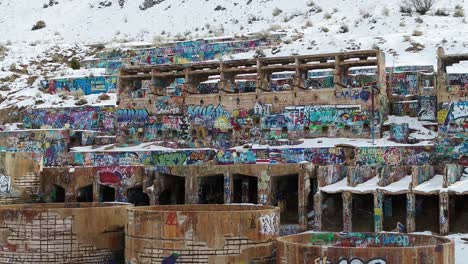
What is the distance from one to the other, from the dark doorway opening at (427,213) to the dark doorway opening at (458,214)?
633 millimetres

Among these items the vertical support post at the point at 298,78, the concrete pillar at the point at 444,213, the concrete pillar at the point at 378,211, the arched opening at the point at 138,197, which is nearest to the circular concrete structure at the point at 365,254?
the concrete pillar at the point at 444,213

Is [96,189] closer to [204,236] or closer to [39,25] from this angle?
[204,236]

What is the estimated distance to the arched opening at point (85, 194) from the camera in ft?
135

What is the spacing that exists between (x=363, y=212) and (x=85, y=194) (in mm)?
14255

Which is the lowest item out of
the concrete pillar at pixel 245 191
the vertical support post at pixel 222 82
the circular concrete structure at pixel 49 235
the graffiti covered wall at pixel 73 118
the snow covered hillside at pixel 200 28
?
the circular concrete structure at pixel 49 235

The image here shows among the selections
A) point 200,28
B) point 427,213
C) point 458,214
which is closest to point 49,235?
point 427,213

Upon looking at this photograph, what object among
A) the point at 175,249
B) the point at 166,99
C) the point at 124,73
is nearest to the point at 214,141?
the point at 166,99

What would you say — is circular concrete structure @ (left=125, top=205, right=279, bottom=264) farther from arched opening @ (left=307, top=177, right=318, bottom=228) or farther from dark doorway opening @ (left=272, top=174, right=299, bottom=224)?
dark doorway opening @ (left=272, top=174, right=299, bottom=224)

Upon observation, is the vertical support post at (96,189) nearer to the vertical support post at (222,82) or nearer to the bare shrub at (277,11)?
the vertical support post at (222,82)

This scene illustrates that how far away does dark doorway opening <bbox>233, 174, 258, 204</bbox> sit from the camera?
39.1m

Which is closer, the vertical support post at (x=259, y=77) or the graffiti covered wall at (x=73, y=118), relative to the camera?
the vertical support post at (x=259, y=77)

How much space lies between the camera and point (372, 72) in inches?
2000

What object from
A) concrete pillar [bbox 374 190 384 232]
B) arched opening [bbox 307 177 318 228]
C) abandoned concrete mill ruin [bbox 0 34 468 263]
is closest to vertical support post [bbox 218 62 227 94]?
abandoned concrete mill ruin [bbox 0 34 468 263]

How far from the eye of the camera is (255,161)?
4103cm
